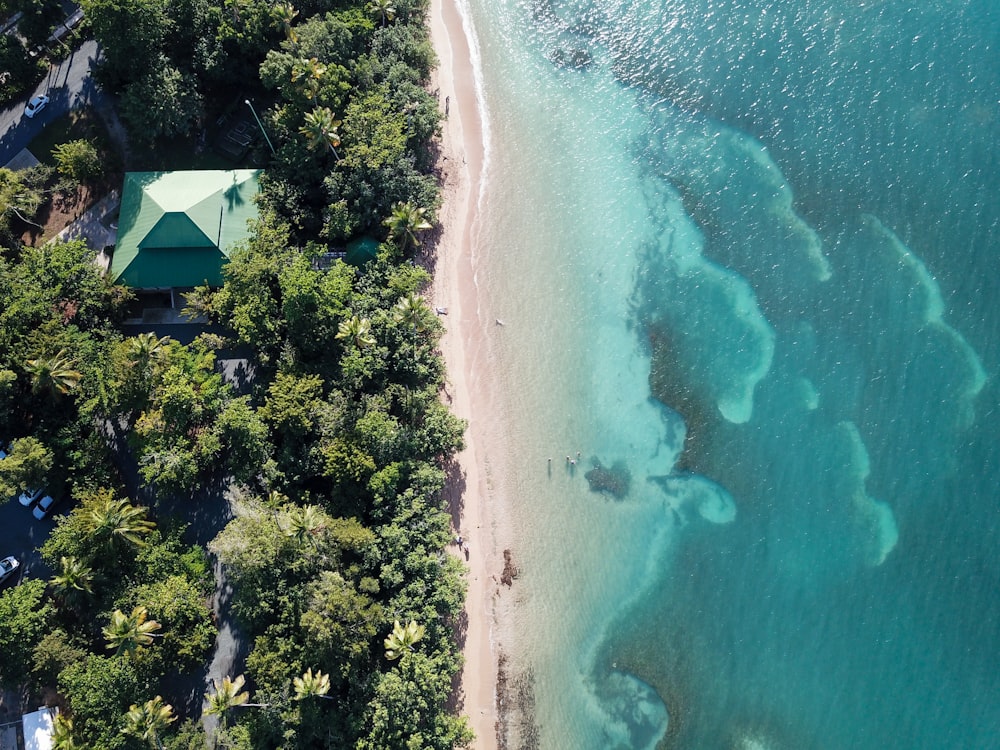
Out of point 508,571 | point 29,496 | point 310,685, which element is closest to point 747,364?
point 508,571

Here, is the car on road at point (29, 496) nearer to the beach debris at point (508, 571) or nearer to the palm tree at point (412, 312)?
the palm tree at point (412, 312)

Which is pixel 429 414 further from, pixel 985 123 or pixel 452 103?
pixel 985 123

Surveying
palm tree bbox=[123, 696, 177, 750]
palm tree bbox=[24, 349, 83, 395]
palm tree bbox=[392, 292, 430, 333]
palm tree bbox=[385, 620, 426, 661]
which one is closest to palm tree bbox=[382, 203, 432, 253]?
palm tree bbox=[392, 292, 430, 333]

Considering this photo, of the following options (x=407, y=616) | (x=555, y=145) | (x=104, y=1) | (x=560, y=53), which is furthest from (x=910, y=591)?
(x=104, y=1)

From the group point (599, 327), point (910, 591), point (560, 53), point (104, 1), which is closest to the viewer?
point (104, 1)

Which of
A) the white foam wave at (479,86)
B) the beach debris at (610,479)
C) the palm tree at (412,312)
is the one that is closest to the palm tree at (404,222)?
the palm tree at (412,312)

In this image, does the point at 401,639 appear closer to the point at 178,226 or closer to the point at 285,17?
the point at 178,226
